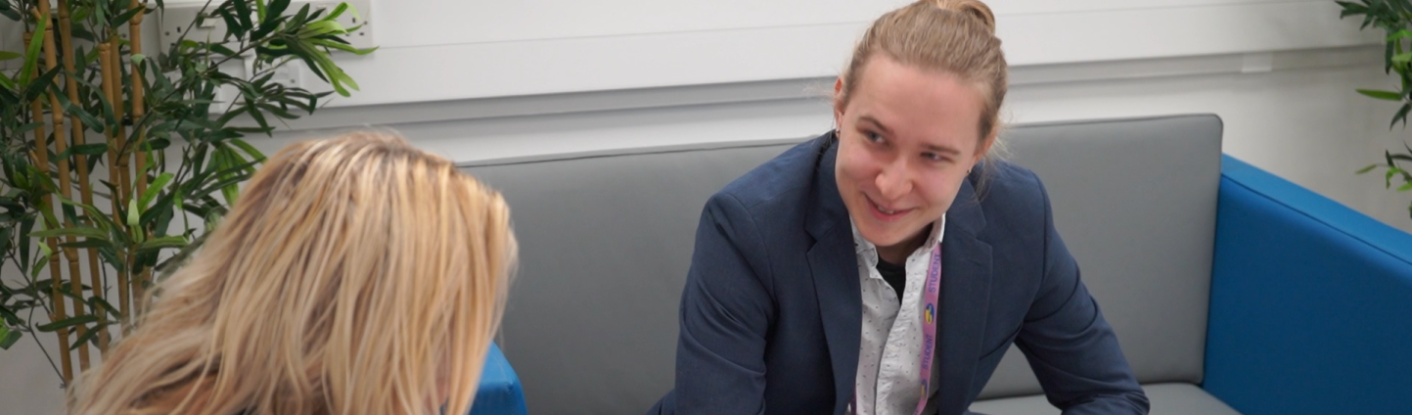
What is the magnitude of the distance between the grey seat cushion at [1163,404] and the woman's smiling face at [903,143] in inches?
32.7

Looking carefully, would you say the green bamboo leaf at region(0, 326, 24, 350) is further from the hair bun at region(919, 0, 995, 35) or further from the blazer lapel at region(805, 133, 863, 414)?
the hair bun at region(919, 0, 995, 35)

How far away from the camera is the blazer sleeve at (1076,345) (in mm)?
1553

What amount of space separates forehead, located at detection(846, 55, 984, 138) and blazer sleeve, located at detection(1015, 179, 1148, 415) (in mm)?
314

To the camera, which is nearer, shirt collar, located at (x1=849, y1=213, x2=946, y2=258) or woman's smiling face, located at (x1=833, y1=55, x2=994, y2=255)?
woman's smiling face, located at (x1=833, y1=55, x2=994, y2=255)

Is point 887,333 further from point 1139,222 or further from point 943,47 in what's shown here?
point 1139,222

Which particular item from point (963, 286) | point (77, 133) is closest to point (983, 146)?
point (963, 286)

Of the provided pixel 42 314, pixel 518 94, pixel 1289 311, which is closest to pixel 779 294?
pixel 518 94

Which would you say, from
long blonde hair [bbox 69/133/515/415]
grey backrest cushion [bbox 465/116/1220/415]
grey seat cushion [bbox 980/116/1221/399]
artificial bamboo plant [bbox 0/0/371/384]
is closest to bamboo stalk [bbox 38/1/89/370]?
artificial bamboo plant [bbox 0/0/371/384]

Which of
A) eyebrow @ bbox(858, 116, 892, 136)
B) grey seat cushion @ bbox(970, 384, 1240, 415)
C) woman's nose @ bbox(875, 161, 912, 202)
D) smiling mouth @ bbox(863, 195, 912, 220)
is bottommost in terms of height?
grey seat cushion @ bbox(970, 384, 1240, 415)

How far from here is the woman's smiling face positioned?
1.28 metres

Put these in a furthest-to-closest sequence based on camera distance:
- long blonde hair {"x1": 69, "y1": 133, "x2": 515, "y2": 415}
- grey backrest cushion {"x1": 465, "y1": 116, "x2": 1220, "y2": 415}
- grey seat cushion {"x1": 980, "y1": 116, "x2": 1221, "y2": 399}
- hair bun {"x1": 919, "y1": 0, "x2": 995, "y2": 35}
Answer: grey seat cushion {"x1": 980, "y1": 116, "x2": 1221, "y2": 399}, grey backrest cushion {"x1": 465, "y1": 116, "x2": 1220, "y2": 415}, hair bun {"x1": 919, "y1": 0, "x2": 995, "y2": 35}, long blonde hair {"x1": 69, "y1": 133, "x2": 515, "y2": 415}

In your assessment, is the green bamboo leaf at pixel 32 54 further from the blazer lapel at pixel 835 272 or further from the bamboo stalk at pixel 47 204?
the blazer lapel at pixel 835 272

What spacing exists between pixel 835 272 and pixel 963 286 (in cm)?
16

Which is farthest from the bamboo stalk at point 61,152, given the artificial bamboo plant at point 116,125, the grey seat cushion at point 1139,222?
the grey seat cushion at point 1139,222
